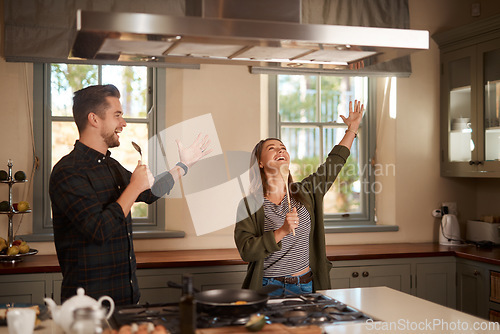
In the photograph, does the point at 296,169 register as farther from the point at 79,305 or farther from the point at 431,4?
the point at 79,305

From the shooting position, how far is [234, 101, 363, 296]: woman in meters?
2.75

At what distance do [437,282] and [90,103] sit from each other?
2.73m

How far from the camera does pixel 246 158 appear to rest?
414 cm

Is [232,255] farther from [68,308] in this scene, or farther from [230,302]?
[68,308]

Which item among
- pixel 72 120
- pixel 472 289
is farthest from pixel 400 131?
pixel 72 120

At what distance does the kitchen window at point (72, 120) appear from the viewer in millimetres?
3865

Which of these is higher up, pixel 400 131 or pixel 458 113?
pixel 458 113

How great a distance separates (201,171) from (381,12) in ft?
6.13

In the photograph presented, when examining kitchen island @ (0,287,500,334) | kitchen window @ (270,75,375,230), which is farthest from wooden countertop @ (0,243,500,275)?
kitchen island @ (0,287,500,334)

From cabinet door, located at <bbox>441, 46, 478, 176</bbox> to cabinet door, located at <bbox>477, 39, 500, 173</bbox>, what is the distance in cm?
7

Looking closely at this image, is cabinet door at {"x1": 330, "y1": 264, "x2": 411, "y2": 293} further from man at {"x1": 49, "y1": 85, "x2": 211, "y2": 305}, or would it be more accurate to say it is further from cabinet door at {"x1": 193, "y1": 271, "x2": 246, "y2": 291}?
man at {"x1": 49, "y1": 85, "x2": 211, "y2": 305}

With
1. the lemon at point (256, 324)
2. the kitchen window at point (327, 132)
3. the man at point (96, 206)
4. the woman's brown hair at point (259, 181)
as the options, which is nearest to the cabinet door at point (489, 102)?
the kitchen window at point (327, 132)

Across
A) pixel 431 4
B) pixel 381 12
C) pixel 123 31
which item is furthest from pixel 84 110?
pixel 431 4

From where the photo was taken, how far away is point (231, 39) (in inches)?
74.1
